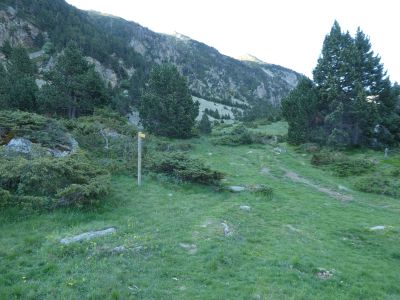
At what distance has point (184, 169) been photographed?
1973cm

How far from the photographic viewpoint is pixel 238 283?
348 inches

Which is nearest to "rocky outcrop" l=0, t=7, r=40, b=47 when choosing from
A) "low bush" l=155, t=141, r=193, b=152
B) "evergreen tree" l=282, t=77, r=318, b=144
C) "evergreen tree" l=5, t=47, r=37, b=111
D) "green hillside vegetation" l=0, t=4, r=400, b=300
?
"evergreen tree" l=5, t=47, r=37, b=111

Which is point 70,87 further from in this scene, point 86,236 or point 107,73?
point 107,73

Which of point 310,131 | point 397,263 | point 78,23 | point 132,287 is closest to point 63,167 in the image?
Result: point 132,287

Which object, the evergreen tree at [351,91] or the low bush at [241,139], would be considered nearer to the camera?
the evergreen tree at [351,91]

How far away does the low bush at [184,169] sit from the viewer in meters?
19.2

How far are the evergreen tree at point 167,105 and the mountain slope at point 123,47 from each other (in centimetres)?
3188

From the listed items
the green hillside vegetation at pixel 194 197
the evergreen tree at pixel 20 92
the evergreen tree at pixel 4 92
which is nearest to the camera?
the green hillside vegetation at pixel 194 197

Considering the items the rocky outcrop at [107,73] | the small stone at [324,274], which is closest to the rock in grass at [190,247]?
the small stone at [324,274]

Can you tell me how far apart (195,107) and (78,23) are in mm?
72897

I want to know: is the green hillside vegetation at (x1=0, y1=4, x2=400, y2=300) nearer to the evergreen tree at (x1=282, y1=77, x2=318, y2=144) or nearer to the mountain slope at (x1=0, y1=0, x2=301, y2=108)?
the evergreen tree at (x1=282, y1=77, x2=318, y2=144)

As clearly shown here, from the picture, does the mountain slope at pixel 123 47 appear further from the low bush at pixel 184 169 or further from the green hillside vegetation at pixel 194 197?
the low bush at pixel 184 169

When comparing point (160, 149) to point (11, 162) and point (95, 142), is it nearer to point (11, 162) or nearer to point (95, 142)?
point (95, 142)

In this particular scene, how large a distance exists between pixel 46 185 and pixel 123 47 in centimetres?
10212
